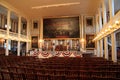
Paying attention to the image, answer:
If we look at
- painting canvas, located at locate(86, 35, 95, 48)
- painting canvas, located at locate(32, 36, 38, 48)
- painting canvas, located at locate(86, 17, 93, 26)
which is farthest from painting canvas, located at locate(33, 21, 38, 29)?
painting canvas, located at locate(86, 35, 95, 48)

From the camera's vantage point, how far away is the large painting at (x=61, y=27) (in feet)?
77.7

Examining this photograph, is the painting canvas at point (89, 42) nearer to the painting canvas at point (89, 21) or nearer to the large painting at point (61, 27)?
the large painting at point (61, 27)

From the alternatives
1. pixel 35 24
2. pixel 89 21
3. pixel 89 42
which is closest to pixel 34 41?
pixel 35 24

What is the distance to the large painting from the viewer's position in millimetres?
23672

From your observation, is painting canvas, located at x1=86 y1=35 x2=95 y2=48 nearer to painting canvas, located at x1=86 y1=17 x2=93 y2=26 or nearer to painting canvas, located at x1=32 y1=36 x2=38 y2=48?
painting canvas, located at x1=86 y1=17 x2=93 y2=26

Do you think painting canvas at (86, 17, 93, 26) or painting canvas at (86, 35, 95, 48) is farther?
painting canvas at (86, 17, 93, 26)

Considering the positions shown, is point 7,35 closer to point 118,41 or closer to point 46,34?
point 46,34

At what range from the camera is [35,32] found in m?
25.7

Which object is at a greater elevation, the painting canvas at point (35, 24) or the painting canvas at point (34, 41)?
the painting canvas at point (35, 24)

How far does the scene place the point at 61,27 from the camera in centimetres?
2423

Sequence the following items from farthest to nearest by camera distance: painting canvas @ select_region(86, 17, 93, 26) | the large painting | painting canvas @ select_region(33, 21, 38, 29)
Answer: painting canvas @ select_region(33, 21, 38, 29) → painting canvas @ select_region(86, 17, 93, 26) → the large painting

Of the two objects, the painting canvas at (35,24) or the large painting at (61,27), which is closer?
the large painting at (61,27)

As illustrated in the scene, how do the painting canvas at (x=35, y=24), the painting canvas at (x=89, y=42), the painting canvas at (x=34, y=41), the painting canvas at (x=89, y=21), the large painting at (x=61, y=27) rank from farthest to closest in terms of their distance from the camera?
the painting canvas at (x=35, y=24) → the painting canvas at (x=34, y=41) → the painting canvas at (x=89, y=21) → the large painting at (x=61, y=27) → the painting canvas at (x=89, y=42)

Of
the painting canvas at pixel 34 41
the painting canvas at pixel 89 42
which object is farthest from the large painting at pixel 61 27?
the painting canvas at pixel 34 41
